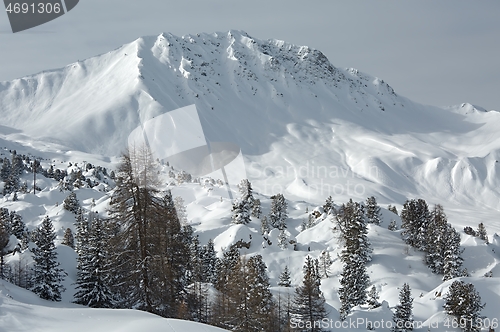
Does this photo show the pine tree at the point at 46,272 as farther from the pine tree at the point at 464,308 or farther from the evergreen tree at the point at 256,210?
the evergreen tree at the point at 256,210

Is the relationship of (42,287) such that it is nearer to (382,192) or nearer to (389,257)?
(389,257)

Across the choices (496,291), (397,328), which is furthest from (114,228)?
(496,291)

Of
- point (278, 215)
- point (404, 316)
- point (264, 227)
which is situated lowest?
point (404, 316)

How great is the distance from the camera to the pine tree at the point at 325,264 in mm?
50438

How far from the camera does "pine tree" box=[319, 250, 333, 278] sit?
1986 inches

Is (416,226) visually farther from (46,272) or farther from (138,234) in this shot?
(138,234)

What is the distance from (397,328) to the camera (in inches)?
1204

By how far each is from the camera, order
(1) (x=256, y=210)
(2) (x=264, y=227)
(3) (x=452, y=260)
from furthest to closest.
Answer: (1) (x=256, y=210), (2) (x=264, y=227), (3) (x=452, y=260)

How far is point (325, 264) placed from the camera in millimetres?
50875

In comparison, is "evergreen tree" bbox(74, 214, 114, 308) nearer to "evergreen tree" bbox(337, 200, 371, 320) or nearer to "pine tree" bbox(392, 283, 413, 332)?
"pine tree" bbox(392, 283, 413, 332)

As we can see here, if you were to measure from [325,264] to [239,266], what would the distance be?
29.9 meters

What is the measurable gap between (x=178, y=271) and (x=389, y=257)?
125ft

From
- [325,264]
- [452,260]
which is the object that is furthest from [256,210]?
[452,260]

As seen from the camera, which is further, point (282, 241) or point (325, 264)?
point (282, 241)
